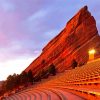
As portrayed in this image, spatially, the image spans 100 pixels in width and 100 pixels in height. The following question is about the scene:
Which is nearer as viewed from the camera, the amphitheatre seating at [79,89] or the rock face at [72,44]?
the amphitheatre seating at [79,89]

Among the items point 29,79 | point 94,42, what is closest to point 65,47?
point 94,42

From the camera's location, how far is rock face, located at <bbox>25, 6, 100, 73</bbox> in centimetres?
8381

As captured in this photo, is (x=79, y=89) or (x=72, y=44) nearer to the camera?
(x=79, y=89)

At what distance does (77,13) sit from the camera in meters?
94.2

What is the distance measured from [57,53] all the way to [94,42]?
11.0m

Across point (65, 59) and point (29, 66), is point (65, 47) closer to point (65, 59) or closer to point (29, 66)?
point (65, 59)

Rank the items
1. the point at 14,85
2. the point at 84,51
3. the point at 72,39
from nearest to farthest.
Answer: the point at 14,85
the point at 84,51
the point at 72,39

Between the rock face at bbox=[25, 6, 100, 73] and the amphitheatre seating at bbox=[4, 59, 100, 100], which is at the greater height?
the rock face at bbox=[25, 6, 100, 73]

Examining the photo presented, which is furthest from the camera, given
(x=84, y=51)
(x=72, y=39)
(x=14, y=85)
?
(x=72, y=39)

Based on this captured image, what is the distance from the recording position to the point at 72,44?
88.8 meters

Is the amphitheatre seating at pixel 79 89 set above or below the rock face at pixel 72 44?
below

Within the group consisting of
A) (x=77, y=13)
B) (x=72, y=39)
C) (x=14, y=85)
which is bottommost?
(x=14, y=85)

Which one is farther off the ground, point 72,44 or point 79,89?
point 72,44

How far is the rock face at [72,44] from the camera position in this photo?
8381 cm
